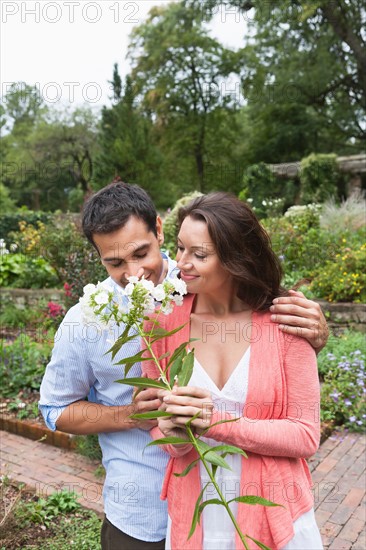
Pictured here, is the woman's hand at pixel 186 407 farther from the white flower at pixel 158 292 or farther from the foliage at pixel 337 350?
the foliage at pixel 337 350

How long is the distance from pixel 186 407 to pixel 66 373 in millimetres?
583

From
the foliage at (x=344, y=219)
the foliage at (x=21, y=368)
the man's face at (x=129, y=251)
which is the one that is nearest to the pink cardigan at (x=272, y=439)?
the man's face at (x=129, y=251)

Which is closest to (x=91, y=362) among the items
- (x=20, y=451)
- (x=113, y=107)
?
(x=20, y=451)

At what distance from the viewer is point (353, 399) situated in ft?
15.4

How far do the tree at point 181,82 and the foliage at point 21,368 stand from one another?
2306 centimetres

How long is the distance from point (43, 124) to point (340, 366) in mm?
34337

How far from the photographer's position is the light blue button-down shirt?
5.35 feet

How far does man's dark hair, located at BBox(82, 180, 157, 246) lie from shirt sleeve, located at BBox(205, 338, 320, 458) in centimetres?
71

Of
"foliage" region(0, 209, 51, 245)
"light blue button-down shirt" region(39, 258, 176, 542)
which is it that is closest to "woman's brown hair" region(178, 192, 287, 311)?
"light blue button-down shirt" region(39, 258, 176, 542)

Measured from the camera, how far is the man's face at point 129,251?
1.72 metres

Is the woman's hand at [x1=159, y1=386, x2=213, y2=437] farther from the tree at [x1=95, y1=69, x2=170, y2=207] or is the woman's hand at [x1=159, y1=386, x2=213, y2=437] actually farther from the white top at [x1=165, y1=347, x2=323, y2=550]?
the tree at [x1=95, y1=69, x2=170, y2=207]

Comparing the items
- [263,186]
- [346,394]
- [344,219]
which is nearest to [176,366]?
[346,394]

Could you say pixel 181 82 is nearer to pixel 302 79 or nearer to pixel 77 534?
pixel 302 79

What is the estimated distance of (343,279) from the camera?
6973 mm
